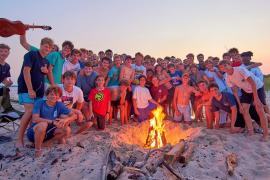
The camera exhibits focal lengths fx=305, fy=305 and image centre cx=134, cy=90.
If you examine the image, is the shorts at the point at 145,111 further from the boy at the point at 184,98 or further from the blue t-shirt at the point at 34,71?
the blue t-shirt at the point at 34,71

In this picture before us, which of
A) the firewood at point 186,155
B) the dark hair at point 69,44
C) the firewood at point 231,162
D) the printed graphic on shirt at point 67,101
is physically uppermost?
the dark hair at point 69,44

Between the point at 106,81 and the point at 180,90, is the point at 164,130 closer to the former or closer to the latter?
the point at 180,90

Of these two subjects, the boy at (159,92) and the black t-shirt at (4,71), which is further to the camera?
the boy at (159,92)

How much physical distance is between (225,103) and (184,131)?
127 centimetres

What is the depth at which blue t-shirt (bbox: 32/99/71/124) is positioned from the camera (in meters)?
5.84

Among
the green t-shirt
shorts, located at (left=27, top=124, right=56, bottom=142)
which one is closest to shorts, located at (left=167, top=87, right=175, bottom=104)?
the green t-shirt

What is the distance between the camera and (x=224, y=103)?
7805 millimetres

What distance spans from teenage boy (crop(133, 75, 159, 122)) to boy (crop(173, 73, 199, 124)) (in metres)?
0.63

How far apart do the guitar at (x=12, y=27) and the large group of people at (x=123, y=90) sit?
0.62 ft

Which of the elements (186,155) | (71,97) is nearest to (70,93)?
(71,97)

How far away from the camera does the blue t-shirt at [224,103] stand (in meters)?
7.66

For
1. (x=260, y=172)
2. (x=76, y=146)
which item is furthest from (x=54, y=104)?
(x=260, y=172)

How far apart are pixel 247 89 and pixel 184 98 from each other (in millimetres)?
1984

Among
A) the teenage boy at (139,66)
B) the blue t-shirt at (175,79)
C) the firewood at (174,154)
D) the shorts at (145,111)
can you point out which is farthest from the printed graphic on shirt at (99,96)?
the firewood at (174,154)
